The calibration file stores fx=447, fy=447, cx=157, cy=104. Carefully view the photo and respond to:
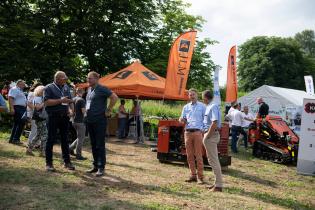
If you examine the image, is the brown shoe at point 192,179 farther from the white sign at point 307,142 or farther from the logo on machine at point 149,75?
the logo on machine at point 149,75

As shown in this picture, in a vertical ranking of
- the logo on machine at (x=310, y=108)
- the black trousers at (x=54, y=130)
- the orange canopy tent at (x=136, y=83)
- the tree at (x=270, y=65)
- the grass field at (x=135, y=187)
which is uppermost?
the tree at (x=270, y=65)

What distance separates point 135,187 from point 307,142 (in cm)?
659

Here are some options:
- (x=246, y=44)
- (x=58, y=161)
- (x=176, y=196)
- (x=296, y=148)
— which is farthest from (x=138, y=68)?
(x=246, y=44)

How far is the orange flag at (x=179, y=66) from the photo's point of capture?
1445 cm

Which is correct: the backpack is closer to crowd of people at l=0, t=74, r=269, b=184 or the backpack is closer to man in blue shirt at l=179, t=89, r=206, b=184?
crowd of people at l=0, t=74, r=269, b=184

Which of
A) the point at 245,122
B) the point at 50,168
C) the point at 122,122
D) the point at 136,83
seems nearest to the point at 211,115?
the point at 50,168

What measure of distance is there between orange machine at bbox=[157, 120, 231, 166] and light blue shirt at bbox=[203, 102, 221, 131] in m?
2.76

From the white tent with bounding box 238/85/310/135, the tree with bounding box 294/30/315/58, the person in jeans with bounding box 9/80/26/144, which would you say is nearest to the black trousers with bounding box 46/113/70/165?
the person in jeans with bounding box 9/80/26/144

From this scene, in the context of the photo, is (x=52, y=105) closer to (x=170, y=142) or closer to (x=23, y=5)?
(x=170, y=142)

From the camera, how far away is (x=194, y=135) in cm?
880

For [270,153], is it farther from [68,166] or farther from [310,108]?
[68,166]

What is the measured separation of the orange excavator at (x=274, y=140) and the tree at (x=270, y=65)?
4635cm

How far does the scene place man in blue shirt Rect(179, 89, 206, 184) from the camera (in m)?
8.76

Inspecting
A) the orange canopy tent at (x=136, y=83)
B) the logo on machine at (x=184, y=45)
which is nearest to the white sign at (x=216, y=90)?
the orange canopy tent at (x=136, y=83)
